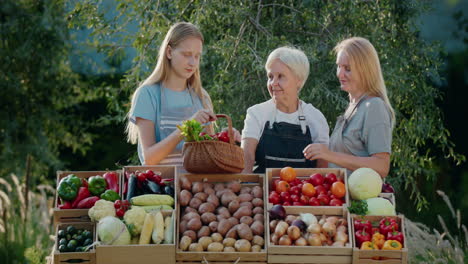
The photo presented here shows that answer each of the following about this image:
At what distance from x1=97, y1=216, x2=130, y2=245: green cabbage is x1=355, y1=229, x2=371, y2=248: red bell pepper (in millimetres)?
1341

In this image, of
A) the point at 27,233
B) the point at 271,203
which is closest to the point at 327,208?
the point at 271,203

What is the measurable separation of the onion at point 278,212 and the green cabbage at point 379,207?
1.77 feet

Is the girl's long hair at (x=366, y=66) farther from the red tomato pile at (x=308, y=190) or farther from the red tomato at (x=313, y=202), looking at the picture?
the red tomato at (x=313, y=202)

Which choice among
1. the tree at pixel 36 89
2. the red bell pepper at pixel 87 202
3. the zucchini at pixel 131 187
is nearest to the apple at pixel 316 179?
the zucchini at pixel 131 187

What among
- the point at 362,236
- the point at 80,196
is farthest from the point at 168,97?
the point at 362,236

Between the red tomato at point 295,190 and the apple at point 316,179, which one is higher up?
the apple at point 316,179

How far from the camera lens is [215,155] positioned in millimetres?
4406

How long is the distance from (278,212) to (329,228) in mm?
309

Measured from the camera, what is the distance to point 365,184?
4.33 meters

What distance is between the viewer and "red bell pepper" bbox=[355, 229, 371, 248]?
4090 millimetres

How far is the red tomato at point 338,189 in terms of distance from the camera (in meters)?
4.33

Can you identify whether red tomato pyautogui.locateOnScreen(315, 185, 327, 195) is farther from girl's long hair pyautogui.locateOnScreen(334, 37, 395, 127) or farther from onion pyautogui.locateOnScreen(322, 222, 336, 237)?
girl's long hair pyautogui.locateOnScreen(334, 37, 395, 127)

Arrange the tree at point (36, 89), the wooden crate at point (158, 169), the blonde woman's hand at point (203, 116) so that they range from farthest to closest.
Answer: the tree at point (36, 89) → the wooden crate at point (158, 169) → the blonde woman's hand at point (203, 116)

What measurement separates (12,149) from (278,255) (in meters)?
9.24
